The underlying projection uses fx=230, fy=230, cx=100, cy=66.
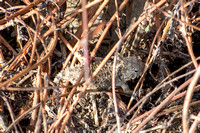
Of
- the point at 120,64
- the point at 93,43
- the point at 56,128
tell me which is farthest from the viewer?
the point at 93,43

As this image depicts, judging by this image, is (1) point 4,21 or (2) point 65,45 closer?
(1) point 4,21

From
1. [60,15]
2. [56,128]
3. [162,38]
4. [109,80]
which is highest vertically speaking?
[60,15]

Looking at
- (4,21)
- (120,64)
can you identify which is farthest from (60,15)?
(120,64)

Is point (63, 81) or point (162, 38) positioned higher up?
point (162, 38)

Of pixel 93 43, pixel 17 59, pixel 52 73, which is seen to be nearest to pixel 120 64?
pixel 93 43

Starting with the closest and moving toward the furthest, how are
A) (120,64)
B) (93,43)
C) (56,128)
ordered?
(56,128) < (120,64) < (93,43)

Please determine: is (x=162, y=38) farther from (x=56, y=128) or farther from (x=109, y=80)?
(x=56, y=128)
